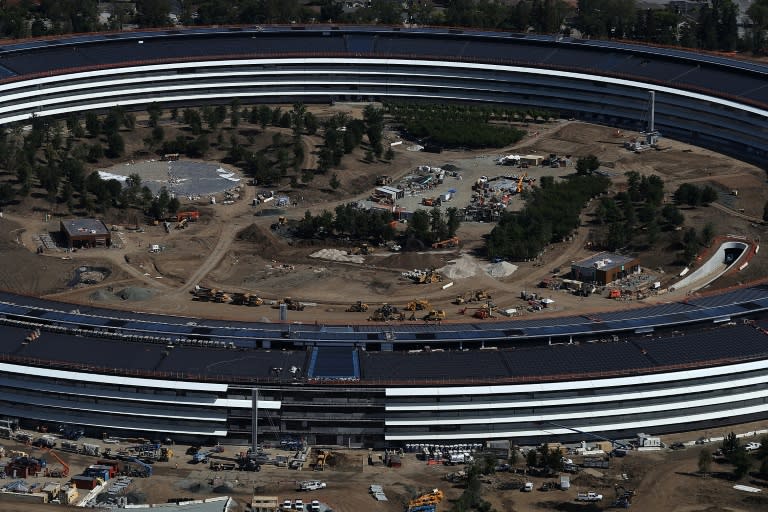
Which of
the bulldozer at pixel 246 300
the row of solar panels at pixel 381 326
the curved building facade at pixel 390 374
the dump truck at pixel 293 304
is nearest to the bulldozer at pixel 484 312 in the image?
the row of solar panels at pixel 381 326

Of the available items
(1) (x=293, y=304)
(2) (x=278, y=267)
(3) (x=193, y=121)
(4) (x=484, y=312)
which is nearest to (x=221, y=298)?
(1) (x=293, y=304)

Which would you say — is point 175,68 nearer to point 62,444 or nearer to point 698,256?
point 698,256

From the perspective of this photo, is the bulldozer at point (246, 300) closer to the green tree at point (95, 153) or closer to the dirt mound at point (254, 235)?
the dirt mound at point (254, 235)

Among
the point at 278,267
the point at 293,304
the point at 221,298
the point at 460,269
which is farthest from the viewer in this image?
the point at 278,267

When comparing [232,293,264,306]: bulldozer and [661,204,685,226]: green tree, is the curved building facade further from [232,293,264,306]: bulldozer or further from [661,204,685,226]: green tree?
[661,204,685,226]: green tree

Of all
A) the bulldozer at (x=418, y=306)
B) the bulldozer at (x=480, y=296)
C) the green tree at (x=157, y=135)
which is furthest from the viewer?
the green tree at (x=157, y=135)

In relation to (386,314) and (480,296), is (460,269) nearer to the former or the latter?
(480,296)

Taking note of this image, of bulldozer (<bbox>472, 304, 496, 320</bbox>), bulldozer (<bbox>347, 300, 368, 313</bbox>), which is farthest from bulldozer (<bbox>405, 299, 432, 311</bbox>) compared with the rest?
bulldozer (<bbox>472, 304, 496, 320</bbox>)

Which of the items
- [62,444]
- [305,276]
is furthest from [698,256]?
[62,444]

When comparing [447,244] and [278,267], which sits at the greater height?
[447,244]
